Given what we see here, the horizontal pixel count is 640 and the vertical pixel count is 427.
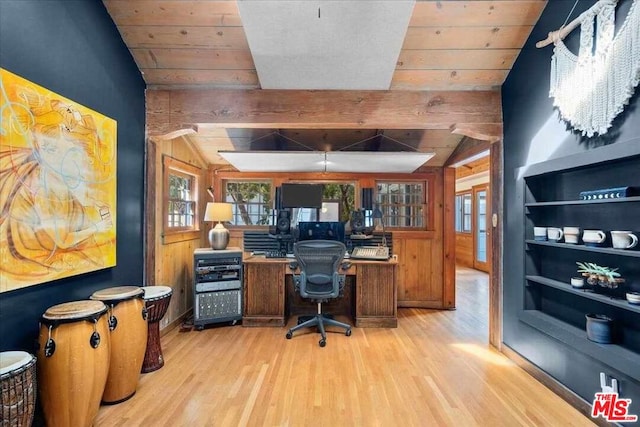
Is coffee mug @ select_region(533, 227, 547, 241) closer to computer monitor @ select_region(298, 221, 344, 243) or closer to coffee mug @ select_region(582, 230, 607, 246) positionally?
coffee mug @ select_region(582, 230, 607, 246)

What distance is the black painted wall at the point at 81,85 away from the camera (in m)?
1.75

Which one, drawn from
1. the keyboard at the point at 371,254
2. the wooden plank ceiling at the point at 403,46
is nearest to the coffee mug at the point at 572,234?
the wooden plank ceiling at the point at 403,46

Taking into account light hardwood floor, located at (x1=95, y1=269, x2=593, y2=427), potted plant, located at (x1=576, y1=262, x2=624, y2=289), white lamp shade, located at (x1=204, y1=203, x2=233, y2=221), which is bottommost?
light hardwood floor, located at (x1=95, y1=269, x2=593, y2=427)

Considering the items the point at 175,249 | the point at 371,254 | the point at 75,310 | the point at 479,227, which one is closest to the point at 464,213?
the point at 479,227

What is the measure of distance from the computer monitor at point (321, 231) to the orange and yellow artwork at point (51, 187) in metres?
2.14

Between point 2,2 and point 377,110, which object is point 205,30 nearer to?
point 2,2

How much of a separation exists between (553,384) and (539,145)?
1.79 m

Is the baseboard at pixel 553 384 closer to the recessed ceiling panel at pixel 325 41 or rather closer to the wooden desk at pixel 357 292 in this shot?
the wooden desk at pixel 357 292

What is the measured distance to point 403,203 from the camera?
4.67 meters

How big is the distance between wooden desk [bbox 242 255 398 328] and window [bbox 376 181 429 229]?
118 centimetres

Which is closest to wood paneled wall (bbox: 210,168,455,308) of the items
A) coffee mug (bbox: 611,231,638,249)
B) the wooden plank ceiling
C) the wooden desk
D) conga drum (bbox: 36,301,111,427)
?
the wooden desk

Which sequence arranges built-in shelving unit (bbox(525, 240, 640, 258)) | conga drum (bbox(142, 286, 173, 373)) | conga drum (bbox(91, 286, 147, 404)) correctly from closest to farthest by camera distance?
built-in shelving unit (bbox(525, 240, 640, 258))
conga drum (bbox(91, 286, 147, 404))
conga drum (bbox(142, 286, 173, 373))

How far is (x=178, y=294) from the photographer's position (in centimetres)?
368

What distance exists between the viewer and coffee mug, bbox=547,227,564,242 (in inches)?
87.6
